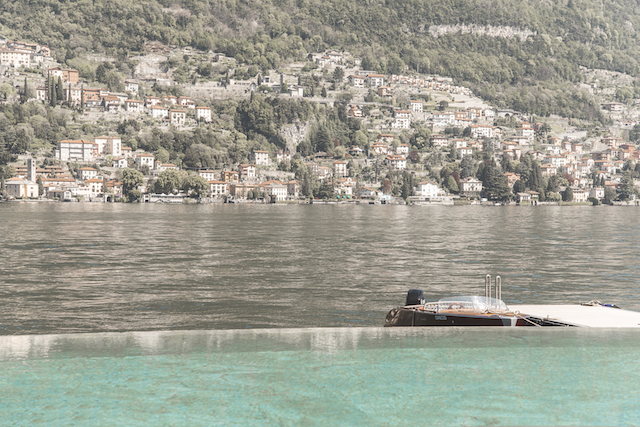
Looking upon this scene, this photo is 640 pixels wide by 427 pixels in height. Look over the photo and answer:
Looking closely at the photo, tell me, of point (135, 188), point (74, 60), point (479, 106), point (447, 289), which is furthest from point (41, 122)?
point (447, 289)

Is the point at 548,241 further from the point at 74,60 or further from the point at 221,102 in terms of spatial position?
the point at 74,60

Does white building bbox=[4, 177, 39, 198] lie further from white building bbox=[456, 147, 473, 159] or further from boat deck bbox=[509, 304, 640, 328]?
boat deck bbox=[509, 304, 640, 328]

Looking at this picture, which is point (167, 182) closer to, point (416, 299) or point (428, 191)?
point (428, 191)

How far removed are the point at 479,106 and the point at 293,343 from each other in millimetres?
166284

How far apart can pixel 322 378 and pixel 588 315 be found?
4.92 meters

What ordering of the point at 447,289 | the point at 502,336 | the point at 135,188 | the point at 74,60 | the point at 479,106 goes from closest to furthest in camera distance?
the point at 502,336 < the point at 447,289 < the point at 135,188 < the point at 74,60 < the point at 479,106

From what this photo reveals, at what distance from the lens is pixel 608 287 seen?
1575cm

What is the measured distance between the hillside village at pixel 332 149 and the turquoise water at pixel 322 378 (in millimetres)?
95311

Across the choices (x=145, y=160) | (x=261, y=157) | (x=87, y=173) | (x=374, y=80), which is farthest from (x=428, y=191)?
(x=374, y=80)

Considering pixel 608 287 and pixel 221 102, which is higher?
pixel 221 102

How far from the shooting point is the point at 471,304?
23.9ft

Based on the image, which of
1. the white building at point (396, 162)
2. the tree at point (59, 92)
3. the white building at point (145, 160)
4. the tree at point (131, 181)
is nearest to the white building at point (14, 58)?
the tree at point (59, 92)

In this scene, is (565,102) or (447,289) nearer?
(447,289)

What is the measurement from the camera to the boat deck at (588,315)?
717 centimetres
